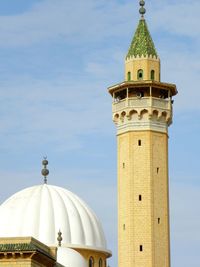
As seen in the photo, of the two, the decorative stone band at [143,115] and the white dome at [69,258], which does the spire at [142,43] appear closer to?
the decorative stone band at [143,115]

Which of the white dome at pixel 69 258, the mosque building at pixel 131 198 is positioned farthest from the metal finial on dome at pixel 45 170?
the white dome at pixel 69 258

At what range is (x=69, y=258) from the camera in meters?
37.6

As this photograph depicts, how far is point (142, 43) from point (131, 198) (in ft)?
24.0

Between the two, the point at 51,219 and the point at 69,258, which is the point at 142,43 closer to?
the point at 51,219

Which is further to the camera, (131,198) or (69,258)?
(131,198)

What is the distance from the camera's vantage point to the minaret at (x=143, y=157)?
4275 cm

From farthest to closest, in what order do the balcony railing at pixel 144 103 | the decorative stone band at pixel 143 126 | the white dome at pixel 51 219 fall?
the balcony railing at pixel 144 103, the decorative stone band at pixel 143 126, the white dome at pixel 51 219

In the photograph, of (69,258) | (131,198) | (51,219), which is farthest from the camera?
(131,198)

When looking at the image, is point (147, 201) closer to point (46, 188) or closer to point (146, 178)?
point (146, 178)

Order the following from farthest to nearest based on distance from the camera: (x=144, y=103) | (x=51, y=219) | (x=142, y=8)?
1. (x=142, y=8)
2. (x=144, y=103)
3. (x=51, y=219)

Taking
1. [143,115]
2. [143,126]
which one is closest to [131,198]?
[143,126]

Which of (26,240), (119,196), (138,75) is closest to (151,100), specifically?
(138,75)

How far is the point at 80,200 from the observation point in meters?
44.2

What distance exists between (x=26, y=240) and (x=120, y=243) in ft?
43.2
